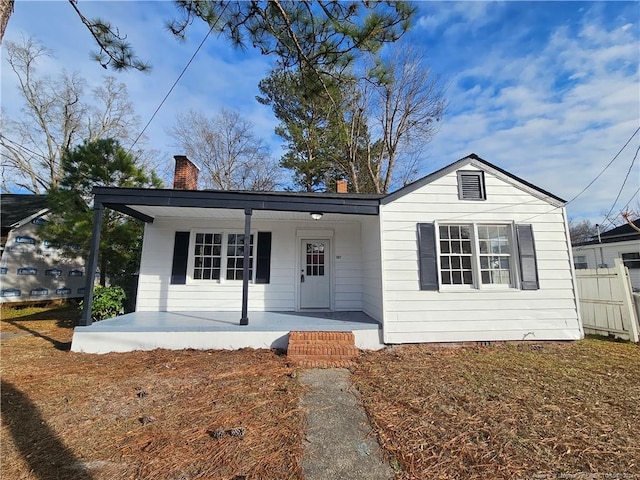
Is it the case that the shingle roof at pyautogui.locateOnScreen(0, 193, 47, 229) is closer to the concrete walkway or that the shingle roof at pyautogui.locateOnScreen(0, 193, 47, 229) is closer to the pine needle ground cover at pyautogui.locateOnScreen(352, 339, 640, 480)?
the concrete walkway

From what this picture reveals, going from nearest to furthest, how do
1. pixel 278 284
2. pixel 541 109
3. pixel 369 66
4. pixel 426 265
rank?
pixel 369 66, pixel 426 265, pixel 278 284, pixel 541 109

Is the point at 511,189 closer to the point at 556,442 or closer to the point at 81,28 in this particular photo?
the point at 556,442

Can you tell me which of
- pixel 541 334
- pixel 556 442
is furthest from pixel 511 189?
pixel 556 442

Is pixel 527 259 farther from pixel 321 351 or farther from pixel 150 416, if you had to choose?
pixel 150 416

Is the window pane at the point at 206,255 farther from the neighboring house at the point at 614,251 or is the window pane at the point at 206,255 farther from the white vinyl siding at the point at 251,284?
the neighboring house at the point at 614,251

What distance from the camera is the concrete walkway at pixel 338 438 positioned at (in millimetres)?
2059

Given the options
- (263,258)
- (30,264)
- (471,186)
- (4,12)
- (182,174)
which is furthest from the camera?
(30,264)

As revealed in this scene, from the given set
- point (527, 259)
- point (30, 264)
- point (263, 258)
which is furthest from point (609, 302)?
point (30, 264)

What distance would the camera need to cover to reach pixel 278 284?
7.20 m

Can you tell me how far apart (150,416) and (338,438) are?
192cm

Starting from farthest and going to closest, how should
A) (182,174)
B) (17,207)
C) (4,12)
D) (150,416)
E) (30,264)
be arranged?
(17,207) < (30,264) < (182,174) < (150,416) < (4,12)

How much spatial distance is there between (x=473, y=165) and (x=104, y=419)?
704 centimetres

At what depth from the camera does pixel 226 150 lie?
58.9ft

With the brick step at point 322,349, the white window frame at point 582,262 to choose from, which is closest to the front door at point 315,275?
the brick step at point 322,349
